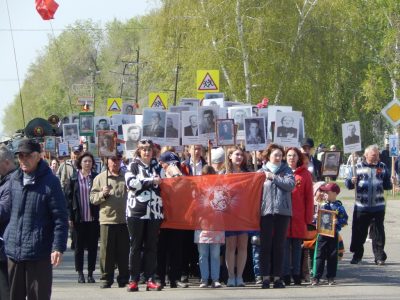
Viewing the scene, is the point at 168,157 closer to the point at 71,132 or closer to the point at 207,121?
the point at 207,121

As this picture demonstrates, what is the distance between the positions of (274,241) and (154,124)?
2712 millimetres

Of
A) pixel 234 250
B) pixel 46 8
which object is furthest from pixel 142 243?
pixel 46 8

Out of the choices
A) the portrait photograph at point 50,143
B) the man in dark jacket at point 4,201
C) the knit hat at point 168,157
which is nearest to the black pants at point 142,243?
the knit hat at point 168,157

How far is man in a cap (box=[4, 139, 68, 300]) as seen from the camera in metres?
10.4

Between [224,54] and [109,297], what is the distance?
3332 centimetres

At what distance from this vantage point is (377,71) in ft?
187

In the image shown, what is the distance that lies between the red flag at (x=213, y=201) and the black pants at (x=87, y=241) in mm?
1316

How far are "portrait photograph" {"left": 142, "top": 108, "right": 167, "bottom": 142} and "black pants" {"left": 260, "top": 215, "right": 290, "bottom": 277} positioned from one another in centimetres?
240

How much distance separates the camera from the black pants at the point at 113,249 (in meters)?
15.8

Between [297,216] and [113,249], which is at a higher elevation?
[297,216]

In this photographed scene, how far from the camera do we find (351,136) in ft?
64.5

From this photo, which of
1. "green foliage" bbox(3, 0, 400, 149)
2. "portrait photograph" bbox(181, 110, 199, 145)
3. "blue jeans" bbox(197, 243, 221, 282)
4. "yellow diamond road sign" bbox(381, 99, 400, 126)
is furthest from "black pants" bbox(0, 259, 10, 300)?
"green foliage" bbox(3, 0, 400, 149)

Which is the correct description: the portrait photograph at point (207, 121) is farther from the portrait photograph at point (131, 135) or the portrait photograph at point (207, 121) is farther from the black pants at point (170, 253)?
the black pants at point (170, 253)

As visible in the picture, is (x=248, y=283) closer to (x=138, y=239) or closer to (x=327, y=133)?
(x=138, y=239)
